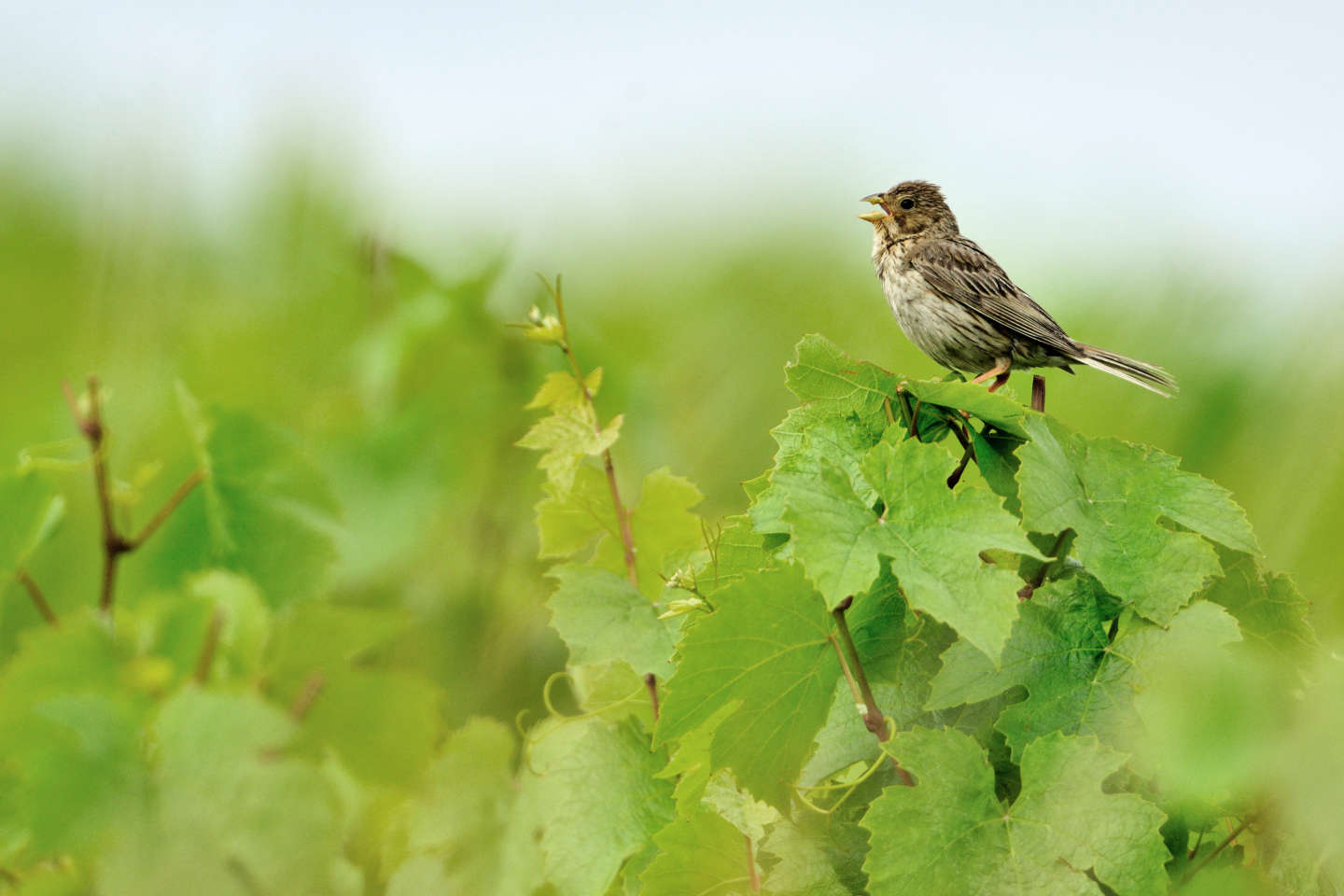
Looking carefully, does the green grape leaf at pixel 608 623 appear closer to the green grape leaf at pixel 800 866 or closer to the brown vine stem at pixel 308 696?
the green grape leaf at pixel 800 866

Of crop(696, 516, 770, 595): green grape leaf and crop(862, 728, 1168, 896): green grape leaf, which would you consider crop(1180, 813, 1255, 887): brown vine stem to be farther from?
crop(696, 516, 770, 595): green grape leaf

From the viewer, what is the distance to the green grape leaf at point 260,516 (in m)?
1.30

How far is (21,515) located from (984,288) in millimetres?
1287

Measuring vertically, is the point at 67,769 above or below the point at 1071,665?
below

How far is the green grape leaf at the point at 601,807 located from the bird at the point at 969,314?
0.80 meters

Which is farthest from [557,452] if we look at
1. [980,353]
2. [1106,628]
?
[980,353]

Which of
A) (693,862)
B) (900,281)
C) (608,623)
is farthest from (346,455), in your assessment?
(693,862)

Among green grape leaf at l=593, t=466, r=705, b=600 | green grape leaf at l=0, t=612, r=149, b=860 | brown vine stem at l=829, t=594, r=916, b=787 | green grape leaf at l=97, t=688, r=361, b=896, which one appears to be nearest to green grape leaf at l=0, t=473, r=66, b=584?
green grape leaf at l=0, t=612, r=149, b=860

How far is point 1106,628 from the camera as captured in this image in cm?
65

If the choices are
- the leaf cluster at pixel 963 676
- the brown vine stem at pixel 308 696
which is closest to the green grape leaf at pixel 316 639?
the brown vine stem at pixel 308 696

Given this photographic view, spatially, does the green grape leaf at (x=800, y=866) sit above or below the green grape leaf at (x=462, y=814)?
above

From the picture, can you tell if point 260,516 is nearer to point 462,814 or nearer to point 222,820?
point 222,820

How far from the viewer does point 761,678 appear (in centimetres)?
64

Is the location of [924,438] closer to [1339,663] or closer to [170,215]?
[1339,663]
